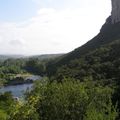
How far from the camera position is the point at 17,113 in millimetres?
28891

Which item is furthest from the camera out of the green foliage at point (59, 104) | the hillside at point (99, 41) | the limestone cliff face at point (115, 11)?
the limestone cliff face at point (115, 11)

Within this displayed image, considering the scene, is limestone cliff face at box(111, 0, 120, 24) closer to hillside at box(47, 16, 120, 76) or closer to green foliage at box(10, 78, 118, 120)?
hillside at box(47, 16, 120, 76)

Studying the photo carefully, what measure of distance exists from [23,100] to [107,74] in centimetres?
4820

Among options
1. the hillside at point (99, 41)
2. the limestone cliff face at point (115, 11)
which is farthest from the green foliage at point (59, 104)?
the limestone cliff face at point (115, 11)

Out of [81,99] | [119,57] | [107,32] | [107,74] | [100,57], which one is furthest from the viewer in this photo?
[107,32]

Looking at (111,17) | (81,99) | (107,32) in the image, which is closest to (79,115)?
(81,99)

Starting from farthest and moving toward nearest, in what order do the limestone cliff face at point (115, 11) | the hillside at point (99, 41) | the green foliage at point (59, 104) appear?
1. the limestone cliff face at point (115, 11)
2. the hillside at point (99, 41)
3. the green foliage at point (59, 104)

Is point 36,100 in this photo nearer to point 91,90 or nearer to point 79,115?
point 79,115

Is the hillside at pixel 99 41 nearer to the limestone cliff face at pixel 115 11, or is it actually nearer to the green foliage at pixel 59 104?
the limestone cliff face at pixel 115 11

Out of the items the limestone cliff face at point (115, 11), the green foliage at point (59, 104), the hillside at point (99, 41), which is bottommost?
the green foliage at point (59, 104)

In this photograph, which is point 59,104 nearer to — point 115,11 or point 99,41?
point 99,41

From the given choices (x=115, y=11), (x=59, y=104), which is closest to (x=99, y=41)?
(x=115, y=11)

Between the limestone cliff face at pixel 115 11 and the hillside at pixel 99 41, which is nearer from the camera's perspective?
the hillside at pixel 99 41

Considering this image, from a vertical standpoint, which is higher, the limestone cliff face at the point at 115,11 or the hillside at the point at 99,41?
the limestone cliff face at the point at 115,11
